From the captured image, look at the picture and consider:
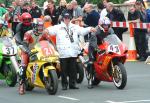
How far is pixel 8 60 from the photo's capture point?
49.7 ft

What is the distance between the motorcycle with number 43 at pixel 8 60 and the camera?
14.8 meters

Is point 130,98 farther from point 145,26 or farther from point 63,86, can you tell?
point 145,26

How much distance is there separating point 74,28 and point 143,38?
7.00 meters

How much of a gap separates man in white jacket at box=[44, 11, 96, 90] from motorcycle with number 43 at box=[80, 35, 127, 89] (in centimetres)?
48

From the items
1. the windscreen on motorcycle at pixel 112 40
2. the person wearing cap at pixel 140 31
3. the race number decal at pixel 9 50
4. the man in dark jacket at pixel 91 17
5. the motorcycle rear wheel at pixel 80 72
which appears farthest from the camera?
the man in dark jacket at pixel 91 17

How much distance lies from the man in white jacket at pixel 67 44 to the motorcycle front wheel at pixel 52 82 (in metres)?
0.82

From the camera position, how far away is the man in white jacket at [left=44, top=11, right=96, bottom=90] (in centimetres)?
1403

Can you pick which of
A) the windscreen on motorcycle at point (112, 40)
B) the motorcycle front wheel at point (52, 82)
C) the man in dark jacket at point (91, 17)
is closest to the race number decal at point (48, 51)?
the motorcycle front wheel at point (52, 82)

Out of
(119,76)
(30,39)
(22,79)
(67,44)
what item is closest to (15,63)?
(22,79)

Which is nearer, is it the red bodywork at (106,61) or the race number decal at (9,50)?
the red bodywork at (106,61)

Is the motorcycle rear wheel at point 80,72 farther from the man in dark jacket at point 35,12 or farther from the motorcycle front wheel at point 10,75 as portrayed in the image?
the man in dark jacket at point 35,12

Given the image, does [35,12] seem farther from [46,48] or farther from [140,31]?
[46,48]

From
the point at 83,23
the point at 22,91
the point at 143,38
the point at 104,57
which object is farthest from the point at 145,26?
the point at 22,91

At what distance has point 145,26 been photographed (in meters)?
20.2
